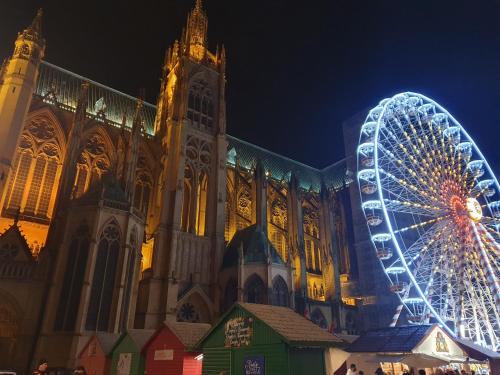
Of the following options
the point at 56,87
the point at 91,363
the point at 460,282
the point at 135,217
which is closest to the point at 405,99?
the point at 460,282

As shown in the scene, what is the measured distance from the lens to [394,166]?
30.8 metres

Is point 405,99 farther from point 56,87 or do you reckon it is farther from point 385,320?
point 56,87

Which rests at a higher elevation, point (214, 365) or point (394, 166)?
point (394, 166)

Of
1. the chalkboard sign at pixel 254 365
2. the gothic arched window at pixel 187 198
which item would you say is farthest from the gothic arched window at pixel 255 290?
the chalkboard sign at pixel 254 365

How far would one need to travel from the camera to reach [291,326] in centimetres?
1398

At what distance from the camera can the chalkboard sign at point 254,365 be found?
13.1m

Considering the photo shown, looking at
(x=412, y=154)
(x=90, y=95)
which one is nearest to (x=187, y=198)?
(x=90, y=95)

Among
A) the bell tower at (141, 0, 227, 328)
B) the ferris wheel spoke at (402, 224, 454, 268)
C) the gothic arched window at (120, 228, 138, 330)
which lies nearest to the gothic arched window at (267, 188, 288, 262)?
the bell tower at (141, 0, 227, 328)

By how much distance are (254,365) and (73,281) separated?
1681cm

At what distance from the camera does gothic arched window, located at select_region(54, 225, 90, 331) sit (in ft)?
80.6

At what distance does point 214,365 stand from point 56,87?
34.4 m

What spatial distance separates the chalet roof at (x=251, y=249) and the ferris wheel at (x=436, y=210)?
30.1 feet

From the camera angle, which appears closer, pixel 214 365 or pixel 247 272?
pixel 214 365

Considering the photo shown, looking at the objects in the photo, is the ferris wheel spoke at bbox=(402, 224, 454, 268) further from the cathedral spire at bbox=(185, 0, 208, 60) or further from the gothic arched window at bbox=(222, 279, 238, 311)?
the cathedral spire at bbox=(185, 0, 208, 60)
